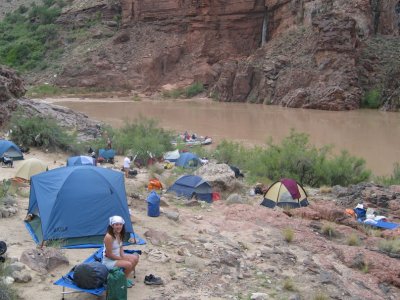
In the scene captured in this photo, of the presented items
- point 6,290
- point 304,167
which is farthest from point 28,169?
point 304,167

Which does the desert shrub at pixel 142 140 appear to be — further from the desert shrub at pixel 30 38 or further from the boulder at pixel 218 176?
the desert shrub at pixel 30 38

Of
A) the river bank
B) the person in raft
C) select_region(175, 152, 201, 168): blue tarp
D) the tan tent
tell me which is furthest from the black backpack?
select_region(175, 152, 201, 168): blue tarp

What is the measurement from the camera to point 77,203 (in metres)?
8.72

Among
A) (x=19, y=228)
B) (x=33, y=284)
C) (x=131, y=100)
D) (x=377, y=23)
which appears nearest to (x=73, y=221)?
(x=19, y=228)

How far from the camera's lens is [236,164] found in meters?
19.8

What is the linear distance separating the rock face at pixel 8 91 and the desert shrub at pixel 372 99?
3076 cm

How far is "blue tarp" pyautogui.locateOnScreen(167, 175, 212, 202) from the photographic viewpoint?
13156mm

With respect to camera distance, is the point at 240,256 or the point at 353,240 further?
the point at 353,240

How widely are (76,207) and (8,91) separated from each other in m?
17.7

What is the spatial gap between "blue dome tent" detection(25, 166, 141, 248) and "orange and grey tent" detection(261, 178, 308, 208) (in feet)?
16.3

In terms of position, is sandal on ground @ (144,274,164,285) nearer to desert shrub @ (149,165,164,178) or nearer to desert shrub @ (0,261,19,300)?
desert shrub @ (0,261,19,300)

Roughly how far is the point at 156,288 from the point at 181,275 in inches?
22.8

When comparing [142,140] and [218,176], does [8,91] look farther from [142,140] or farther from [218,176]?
[218,176]

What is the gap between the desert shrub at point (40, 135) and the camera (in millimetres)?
19891
